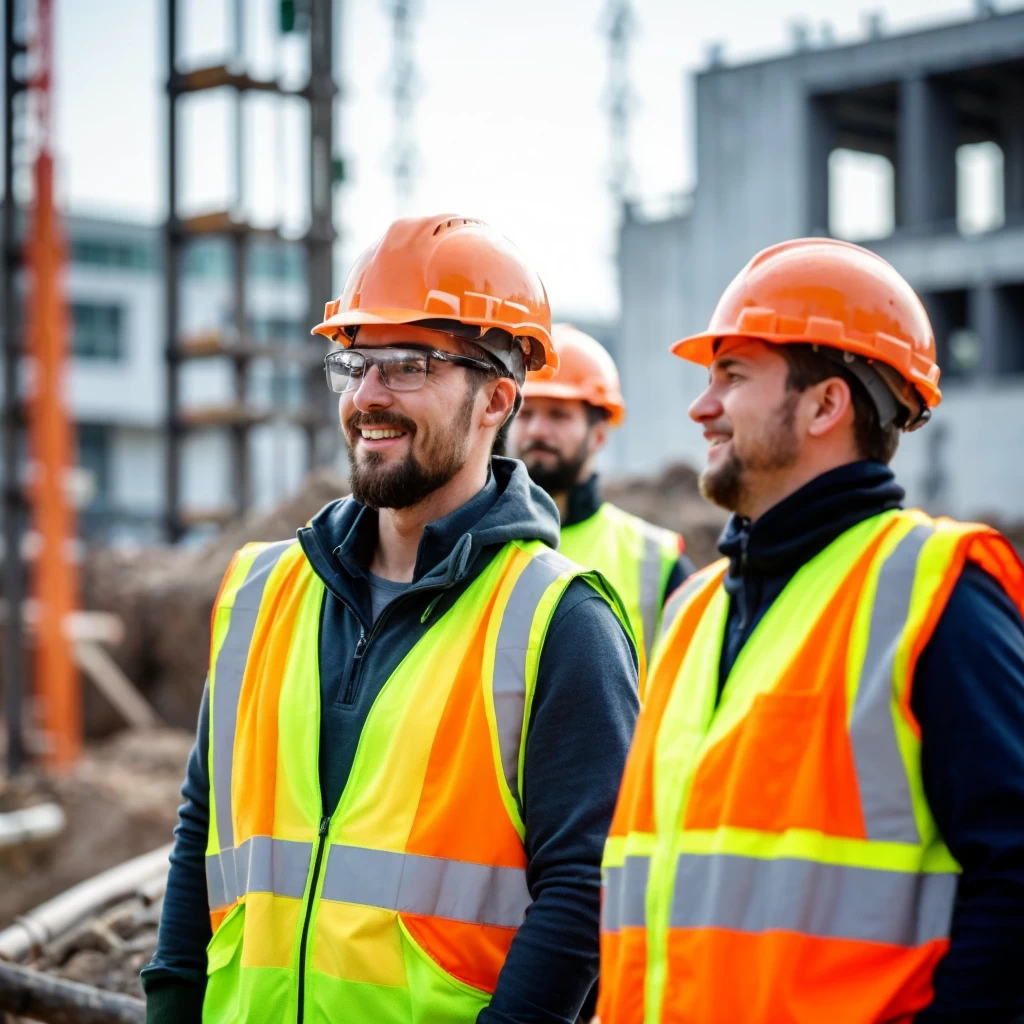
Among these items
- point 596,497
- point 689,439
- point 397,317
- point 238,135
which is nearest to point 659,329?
point 689,439

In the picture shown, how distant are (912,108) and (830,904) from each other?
96.7 ft

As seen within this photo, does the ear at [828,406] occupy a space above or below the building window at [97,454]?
below

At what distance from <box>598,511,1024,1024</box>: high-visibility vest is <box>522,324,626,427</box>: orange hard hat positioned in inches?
118

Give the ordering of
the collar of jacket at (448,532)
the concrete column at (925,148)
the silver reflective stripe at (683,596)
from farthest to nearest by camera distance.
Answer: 1. the concrete column at (925,148)
2. the collar of jacket at (448,532)
3. the silver reflective stripe at (683,596)

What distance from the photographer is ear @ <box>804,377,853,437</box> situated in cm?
242

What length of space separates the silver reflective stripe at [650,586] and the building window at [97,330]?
1783 inches

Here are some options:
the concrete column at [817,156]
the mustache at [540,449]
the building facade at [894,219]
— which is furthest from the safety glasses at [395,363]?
the concrete column at [817,156]

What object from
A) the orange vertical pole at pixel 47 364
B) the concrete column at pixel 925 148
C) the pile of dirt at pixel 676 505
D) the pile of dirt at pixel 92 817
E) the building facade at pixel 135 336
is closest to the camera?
the pile of dirt at pixel 92 817

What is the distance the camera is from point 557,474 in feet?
16.7

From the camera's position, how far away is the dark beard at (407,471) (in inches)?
111

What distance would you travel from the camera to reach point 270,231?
1403 centimetres

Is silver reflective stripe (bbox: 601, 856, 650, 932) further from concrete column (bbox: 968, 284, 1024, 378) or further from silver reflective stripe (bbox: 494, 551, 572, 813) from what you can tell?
concrete column (bbox: 968, 284, 1024, 378)

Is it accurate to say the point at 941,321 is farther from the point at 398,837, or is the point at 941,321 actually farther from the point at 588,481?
the point at 398,837

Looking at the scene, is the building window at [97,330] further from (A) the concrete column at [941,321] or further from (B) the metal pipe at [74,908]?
(B) the metal pipe at [74,908]
